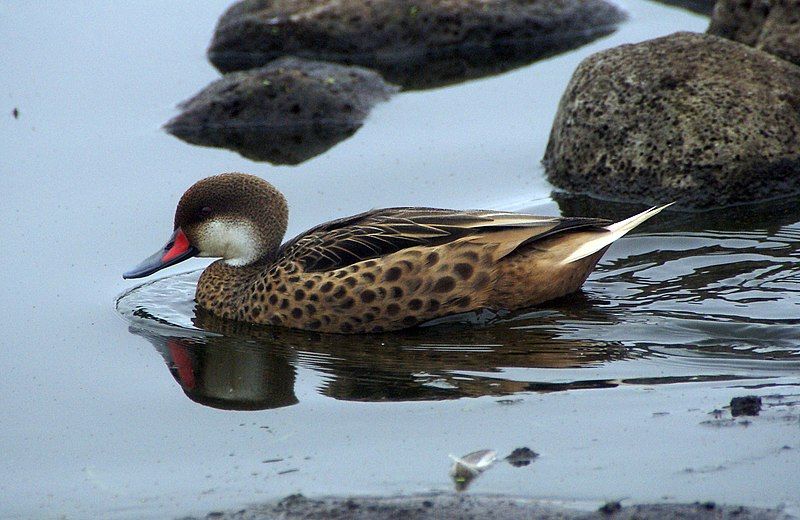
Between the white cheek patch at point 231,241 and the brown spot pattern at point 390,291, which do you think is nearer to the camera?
the brown spot pattern at point 390,291

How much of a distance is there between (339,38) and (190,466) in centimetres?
926

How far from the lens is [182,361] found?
7.62 m

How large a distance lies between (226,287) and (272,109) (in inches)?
171

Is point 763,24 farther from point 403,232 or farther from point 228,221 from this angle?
point 228,221

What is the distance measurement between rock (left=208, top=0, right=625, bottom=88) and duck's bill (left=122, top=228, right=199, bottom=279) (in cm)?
592

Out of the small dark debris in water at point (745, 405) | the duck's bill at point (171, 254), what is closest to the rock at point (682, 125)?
the duck's bill at point (171, 254)

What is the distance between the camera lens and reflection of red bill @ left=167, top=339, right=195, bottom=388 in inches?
287

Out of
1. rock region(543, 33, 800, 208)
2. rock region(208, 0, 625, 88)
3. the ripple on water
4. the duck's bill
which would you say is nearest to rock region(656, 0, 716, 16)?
rock region(208, 0, 625, 88)

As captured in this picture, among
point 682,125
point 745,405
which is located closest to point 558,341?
point 745,405

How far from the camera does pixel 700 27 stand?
47.9 feet

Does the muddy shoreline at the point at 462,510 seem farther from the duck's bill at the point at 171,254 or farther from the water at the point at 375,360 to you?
the duck's bill at the point at 171,254

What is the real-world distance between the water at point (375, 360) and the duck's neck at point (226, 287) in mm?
127

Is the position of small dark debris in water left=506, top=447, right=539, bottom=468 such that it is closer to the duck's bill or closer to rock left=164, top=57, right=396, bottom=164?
the duck's bill

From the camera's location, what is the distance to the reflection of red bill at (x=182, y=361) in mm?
7277
